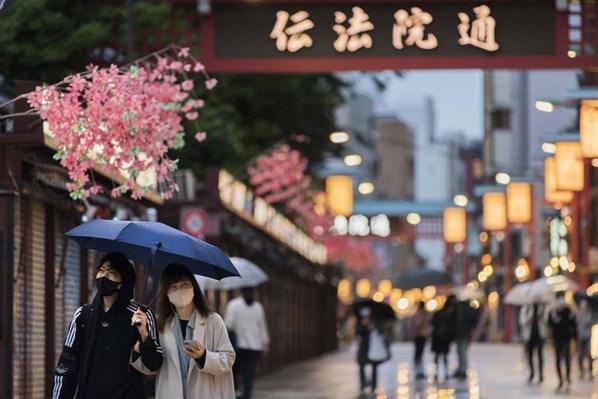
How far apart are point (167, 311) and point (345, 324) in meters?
91.5

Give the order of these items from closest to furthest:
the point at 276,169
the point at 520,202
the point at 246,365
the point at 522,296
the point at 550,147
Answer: the point at 246,365
the point at 522,296
the point at 276,169
the point at 550,147
the point at 520,202

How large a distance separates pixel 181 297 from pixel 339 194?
163 feet

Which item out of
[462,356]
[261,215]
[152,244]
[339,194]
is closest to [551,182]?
[261,215]

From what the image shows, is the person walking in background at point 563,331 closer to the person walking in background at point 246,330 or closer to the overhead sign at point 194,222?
the overhead sign at point 194,222

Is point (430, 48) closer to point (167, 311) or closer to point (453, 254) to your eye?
point (167, 311)

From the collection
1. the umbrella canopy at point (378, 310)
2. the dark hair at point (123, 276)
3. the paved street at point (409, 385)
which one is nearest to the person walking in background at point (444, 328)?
the paved street at point (409, 385)

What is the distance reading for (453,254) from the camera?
116 meters

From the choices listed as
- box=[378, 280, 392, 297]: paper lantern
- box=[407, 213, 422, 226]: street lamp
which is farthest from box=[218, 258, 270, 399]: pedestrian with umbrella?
box=[378, 280, 392, 297]: paper lantern

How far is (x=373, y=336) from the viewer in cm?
3086

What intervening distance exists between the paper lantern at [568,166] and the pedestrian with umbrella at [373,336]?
562 inches

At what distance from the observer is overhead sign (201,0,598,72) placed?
25.0 meters

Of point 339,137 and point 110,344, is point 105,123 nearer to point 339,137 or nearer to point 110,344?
point 110,344

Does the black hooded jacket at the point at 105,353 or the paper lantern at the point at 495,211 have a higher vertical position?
the paper lantern at the point at 495,211

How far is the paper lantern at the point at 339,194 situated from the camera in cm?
Answer: 6097
